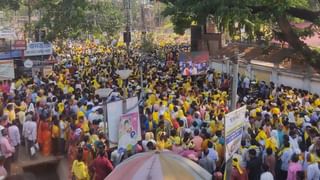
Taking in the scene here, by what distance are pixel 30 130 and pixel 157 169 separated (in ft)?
17.6

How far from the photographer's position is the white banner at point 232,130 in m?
5.49

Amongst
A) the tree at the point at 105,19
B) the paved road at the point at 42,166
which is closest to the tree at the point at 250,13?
the paved road at the point at 42,166

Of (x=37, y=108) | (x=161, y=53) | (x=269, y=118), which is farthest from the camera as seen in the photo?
(x=161, y=53)

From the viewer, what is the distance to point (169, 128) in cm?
1024

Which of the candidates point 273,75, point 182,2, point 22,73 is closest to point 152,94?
point 182,2

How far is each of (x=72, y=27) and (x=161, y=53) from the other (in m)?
7.33

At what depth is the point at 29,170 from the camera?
10867mm

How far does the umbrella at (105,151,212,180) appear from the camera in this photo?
5.79 m

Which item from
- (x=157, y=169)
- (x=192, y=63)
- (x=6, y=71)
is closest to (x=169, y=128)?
(x=192, y=63)

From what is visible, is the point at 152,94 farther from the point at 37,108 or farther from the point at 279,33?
the point at 279,33

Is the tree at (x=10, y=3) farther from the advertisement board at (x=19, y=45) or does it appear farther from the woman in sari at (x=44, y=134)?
the woman in sari at (x=44, y=134)

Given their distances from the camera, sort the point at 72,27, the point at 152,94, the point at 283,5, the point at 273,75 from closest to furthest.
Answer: the point at 283,5 → the point at 152,94 → the point at 273,75 → the point at 72,27

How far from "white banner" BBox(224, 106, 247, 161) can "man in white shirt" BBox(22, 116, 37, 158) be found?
5826 millimetres

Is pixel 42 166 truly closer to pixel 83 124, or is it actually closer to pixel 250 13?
pixel 83 124
